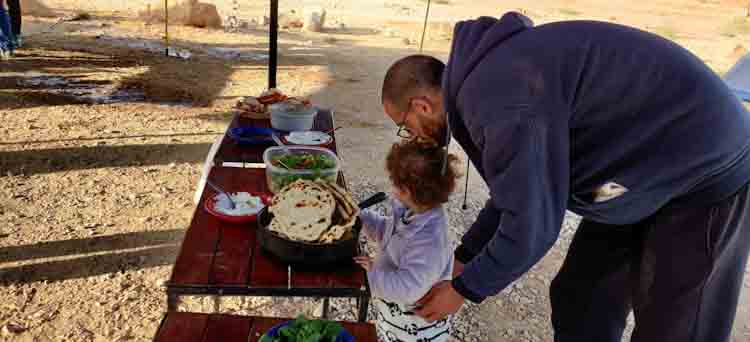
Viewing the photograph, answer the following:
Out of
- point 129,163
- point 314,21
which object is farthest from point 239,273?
point 314,21

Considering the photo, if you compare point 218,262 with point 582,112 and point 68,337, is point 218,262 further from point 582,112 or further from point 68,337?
point 68,337

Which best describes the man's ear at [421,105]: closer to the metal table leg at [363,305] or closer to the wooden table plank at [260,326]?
the metal table leg at [363,305]

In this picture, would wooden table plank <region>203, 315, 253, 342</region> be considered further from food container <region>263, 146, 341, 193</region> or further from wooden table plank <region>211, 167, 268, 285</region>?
food container <region>263, 146, 341, 193</region>

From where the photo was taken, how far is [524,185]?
134cm

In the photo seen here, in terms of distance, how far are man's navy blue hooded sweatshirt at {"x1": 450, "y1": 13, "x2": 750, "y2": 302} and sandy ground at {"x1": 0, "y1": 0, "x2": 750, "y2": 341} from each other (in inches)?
62.3

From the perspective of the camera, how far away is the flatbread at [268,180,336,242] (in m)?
1.69

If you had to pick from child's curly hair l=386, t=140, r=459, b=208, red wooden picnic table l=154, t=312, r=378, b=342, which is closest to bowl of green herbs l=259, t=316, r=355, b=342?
red wooden picnic table l=154, t=312, r=378, b=342

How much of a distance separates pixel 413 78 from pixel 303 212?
1.75ft

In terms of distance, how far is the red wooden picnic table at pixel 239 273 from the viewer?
166 cm

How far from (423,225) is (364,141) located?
4175mm

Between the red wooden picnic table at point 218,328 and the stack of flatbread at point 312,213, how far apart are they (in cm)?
28

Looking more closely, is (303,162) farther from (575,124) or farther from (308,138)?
(575,124)

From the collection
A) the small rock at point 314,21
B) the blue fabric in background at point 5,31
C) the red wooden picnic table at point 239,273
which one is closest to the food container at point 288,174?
the red wooden picnic table at point 239,273

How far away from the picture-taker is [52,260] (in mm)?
3281
